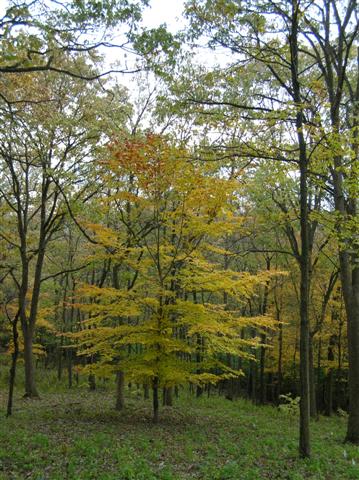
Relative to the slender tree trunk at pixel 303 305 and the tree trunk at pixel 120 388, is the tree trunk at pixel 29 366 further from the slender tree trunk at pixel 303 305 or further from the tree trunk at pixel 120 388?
the slender tree trunk at pixel 303 305

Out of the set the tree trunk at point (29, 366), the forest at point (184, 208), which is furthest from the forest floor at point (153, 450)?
the tree trunk at point (29, 366)

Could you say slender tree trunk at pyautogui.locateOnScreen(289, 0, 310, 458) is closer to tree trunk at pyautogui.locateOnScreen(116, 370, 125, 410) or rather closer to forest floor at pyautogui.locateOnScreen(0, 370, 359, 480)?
forest floor at pyautogui.locateOnScreen(0, 370, 359, 480)

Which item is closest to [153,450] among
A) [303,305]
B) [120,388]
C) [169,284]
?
[303,305]

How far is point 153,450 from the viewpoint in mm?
7438

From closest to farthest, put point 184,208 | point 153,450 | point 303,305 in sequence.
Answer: point 153,450 < point 303,305 < point 184,208

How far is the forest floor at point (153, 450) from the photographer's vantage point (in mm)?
6156

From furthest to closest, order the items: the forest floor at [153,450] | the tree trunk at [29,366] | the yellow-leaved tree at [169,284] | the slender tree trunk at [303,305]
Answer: the tree trunk at [29,366]
the yellow-leaved tree at [169,284]
the slender tree trunk at [303,305]
the forest floor at [153,450]

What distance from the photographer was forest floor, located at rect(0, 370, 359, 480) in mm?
6156

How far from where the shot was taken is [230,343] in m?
10.5

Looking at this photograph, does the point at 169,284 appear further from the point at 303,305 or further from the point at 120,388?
the point at 303,305

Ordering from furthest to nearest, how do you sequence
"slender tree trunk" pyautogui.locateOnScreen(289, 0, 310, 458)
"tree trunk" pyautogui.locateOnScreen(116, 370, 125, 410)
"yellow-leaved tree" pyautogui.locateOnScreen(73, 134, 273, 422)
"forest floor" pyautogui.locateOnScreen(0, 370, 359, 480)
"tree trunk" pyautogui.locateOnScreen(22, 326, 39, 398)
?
"tree trunk" pyautogui.locateOnScreen(22, 326, 39, 398), "tree trunk" pyautogui.locateOnScreen(116, 370, 125, 410), "yellow-leaved tree" pyautogui.locateOnScreen(73, 134, 273, 422), "slender tree trunk" pyautogui.locateOnScreen(289, 0, 310, 458), "forest floor" pyautogui.locateOnScreen(0, 370, 359, 480)

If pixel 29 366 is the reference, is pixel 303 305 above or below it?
above

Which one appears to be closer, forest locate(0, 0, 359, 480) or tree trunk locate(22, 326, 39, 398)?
forest locate(0, 0, 359, 480)

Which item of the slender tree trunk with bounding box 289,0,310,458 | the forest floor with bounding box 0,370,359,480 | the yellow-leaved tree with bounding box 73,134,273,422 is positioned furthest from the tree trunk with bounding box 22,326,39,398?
the slender tree trunk with bounding box 289,0,310,458
